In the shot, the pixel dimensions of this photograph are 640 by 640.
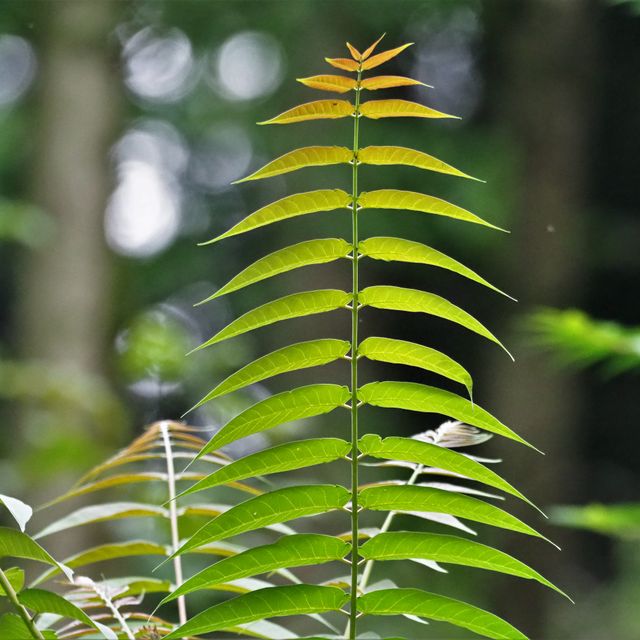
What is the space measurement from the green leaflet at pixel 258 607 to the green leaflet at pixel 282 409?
7cm

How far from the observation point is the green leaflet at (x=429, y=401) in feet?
1.38

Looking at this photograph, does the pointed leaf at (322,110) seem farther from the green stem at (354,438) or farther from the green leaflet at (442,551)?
the green leaflet at (442,551)

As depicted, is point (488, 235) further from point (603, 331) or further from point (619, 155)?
point (603, 331)

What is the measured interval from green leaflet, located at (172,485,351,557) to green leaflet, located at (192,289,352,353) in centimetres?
7

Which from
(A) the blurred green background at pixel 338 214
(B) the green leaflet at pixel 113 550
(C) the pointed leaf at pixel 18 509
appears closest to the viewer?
(C) the pointed leaf at pixel 18 509

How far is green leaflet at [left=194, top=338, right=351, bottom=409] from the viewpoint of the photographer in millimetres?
420

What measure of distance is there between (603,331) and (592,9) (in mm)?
4319

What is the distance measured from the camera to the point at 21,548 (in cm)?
40

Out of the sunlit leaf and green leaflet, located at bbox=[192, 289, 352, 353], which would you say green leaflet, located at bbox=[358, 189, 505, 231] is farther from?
the sunlit leaf

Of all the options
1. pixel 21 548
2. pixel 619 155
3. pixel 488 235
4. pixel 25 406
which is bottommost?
pixel 25 406

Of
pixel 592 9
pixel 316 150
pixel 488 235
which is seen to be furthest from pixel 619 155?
pixel 316 150

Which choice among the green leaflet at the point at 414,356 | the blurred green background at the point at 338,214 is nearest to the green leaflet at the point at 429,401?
the green leaflet at the point at 414,356

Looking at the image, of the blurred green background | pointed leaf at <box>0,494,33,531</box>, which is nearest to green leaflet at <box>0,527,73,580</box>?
pointed leaf at <box>0,494,33,531</box>

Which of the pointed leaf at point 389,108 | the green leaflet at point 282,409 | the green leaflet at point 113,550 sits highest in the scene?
the pointed leaf at point 389,108
